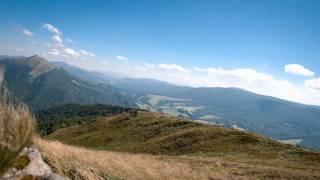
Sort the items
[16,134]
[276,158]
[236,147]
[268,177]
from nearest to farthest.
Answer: [16,134] → [268,177] → [276,158] → [236,147]

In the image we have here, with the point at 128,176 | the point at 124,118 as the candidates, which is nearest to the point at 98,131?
the point at 124,118

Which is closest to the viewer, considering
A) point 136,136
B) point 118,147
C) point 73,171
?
point 73,171

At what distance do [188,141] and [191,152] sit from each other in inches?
308

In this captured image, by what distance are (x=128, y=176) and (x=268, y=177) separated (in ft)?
43.8

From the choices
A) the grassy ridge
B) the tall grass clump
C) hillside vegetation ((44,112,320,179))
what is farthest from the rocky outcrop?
the grassy ridge

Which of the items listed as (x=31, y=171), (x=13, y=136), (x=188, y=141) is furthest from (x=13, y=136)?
(x=188, y=141)

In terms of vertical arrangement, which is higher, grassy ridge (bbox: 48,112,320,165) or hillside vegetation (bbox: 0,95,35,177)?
hillside vegetation (bbox: 0,95,35,177)

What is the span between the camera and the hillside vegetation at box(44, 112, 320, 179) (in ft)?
52.8

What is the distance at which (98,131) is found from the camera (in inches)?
3821

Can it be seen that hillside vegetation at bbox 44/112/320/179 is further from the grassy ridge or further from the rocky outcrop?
the rocky outcrop

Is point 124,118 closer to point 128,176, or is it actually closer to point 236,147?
point 236,147

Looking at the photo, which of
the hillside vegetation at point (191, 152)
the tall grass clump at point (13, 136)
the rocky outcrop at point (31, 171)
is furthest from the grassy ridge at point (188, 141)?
the tall grass clump at point (13, 136)

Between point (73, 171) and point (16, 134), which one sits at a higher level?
point (16, 134)

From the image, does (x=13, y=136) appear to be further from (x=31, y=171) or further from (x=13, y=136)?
(x=31, y=171)
